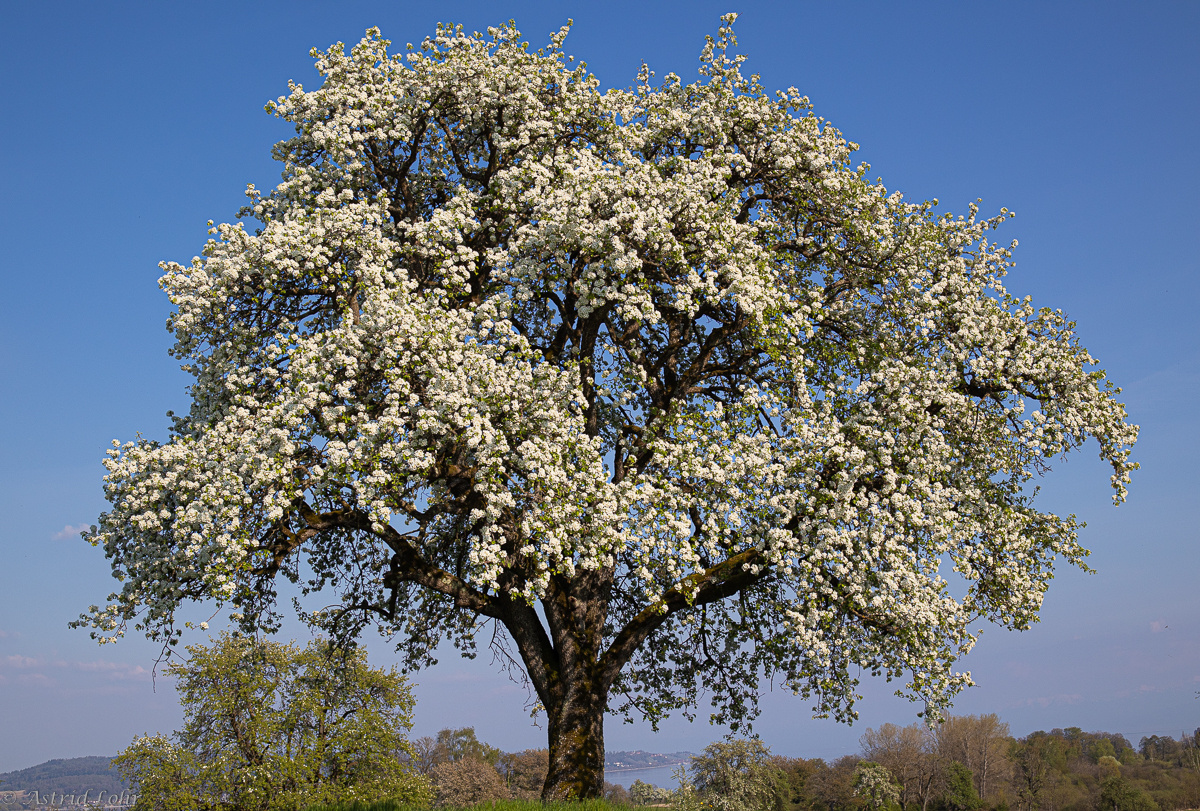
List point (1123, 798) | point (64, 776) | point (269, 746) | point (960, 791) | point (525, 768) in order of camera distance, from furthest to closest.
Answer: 1. point (64, 776)
2. point (525, 768)
3. point (960, 791)
4. point (1123, 798)
5. point (269, 746)

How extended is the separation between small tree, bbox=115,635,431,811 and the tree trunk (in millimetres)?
18412

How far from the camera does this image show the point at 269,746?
111 ft

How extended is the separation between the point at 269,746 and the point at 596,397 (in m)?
25.7

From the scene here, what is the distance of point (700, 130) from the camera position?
64.7 feet

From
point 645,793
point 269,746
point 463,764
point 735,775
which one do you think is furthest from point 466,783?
point 269,746

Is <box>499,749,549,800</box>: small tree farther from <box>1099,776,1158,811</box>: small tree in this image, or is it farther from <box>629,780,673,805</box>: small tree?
<box>1099,776,1158,811</box>: small tree

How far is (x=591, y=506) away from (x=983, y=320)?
9.99 meters

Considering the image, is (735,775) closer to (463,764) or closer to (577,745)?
(463,764)

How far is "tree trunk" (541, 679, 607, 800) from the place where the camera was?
16219mm

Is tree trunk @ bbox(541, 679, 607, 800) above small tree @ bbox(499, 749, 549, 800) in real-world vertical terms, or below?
above

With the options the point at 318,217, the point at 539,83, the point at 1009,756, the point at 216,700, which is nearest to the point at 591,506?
the point at 318,217

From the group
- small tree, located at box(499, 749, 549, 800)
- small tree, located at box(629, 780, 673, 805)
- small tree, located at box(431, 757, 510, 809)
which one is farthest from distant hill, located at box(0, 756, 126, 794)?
small tree, located at box(629, 780, 673, 805)

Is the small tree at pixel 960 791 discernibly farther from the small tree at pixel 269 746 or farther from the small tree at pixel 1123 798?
the small tree at pixel 269 746

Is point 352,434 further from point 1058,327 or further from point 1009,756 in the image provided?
point 1009,756
